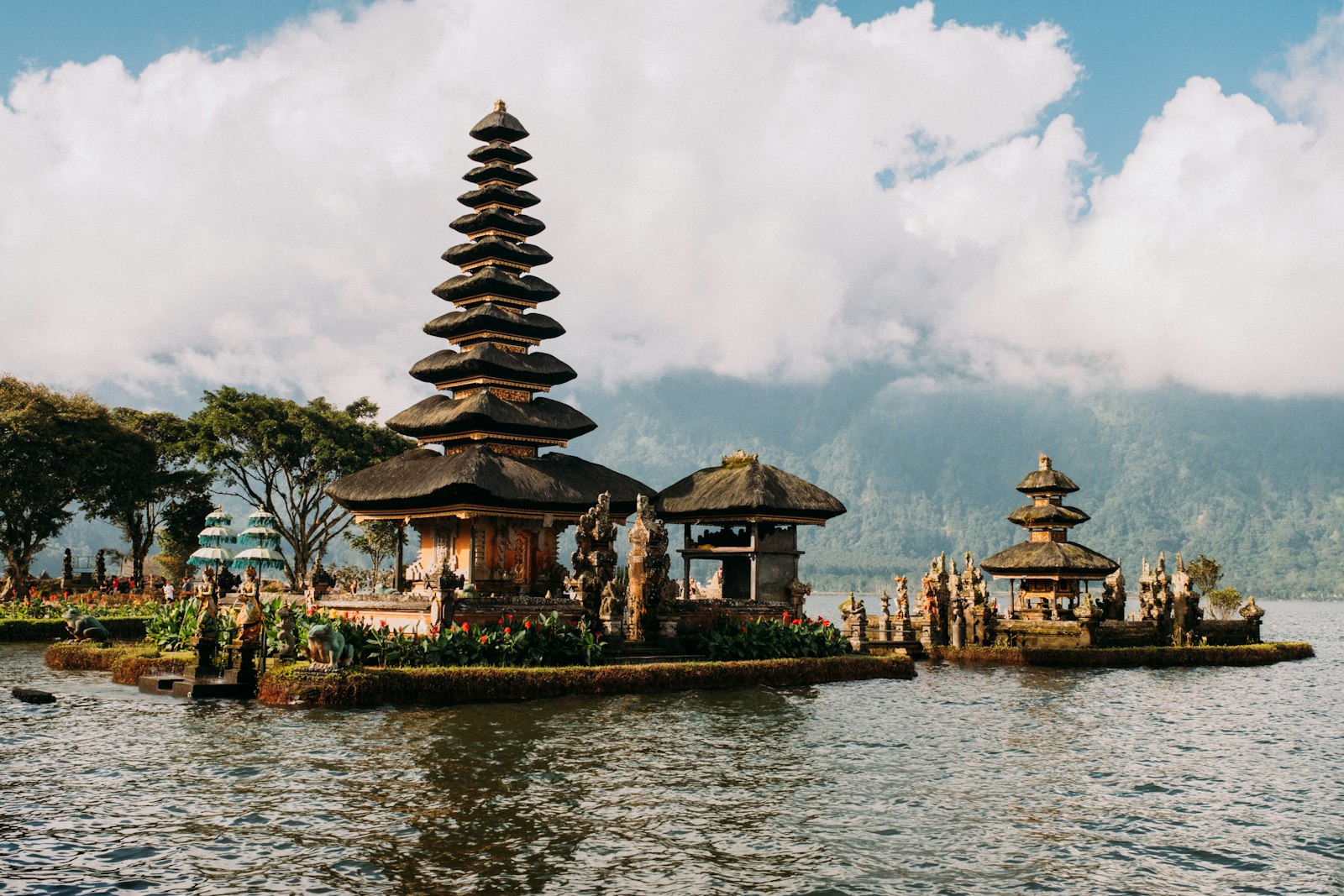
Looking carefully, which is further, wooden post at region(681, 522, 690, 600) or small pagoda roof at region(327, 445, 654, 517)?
wooden post at region(681, 522, 690, 600)

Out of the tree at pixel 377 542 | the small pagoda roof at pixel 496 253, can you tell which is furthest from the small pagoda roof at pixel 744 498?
the tree at pixel 377 542

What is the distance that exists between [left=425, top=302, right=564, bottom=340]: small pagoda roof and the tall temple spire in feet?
0.15

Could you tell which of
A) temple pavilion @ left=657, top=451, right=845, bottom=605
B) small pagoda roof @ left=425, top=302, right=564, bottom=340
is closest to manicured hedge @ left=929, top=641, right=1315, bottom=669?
temple pavilion @ left=657, top=451, right=845, bottom=605

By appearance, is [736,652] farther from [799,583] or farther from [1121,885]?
[1121,885]

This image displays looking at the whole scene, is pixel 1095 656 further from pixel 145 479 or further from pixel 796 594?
pixel 145 479

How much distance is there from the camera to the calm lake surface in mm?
15953

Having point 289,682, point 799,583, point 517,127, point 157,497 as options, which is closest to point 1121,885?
point 289,682

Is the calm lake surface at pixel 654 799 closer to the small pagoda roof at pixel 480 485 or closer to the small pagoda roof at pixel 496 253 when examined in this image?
the small pagoda roof at pixel 480 485

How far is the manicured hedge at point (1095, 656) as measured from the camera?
52.4 m

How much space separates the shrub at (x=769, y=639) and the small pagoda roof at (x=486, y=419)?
10.7m

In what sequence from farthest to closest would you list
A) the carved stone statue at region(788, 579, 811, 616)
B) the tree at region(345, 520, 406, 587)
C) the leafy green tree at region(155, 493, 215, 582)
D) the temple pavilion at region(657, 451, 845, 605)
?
the tree at region(345, 520, 406, 587)
the leafy green tree at region(155, 493, 215, 582)
the carved stone statue at region(788, 579, 811, 616)
the temple pavilion at region(657, 451, 845, 605)

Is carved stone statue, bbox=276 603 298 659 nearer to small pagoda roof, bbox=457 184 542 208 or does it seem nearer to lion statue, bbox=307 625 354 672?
lion statue, bbox=307 625 354 672

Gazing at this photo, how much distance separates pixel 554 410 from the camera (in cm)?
5003

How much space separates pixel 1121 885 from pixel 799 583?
1276 inches
